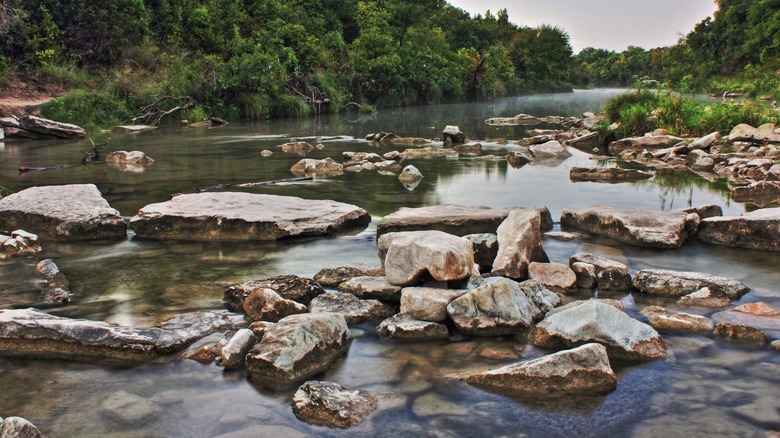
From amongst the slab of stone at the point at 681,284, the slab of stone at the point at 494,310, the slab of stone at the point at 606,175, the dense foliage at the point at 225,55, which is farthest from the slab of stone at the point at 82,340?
the dense foliage at the point at 225,55

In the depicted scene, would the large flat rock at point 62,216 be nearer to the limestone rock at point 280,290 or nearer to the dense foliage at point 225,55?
the limestone rock at point 280,290

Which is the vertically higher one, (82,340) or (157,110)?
(157,110)

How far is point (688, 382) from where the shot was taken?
2506mm

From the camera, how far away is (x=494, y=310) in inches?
117

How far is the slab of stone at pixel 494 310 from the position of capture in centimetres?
295

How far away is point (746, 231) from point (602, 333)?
247 cm

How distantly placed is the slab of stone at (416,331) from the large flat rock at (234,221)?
206cm

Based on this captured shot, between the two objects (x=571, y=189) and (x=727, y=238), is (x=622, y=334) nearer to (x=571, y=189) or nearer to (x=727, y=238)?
(x=727, y=238)

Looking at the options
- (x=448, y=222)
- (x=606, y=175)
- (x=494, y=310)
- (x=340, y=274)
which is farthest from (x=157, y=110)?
(x=494, y=310)

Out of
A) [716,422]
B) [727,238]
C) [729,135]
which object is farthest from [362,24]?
[716,422]

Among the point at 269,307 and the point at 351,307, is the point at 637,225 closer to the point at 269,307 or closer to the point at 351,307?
the point at 351,307

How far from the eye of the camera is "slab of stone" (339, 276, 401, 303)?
334 cm

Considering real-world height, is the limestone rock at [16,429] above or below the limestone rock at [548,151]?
below

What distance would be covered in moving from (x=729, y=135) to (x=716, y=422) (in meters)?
9.65
